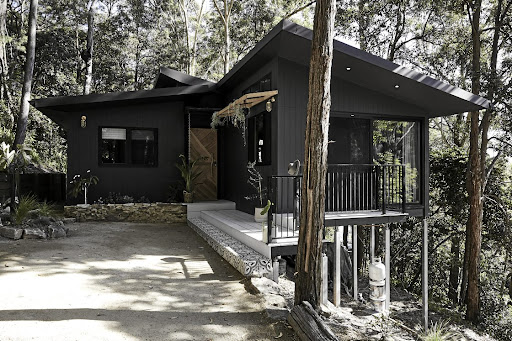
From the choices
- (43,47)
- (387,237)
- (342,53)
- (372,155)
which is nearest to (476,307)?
(372,155)

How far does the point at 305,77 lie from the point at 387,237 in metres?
3.27

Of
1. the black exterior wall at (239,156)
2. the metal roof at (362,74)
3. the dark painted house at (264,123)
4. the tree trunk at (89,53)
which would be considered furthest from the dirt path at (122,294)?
the tree trunk at (89,53)

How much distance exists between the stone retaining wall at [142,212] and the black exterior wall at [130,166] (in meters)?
0.62

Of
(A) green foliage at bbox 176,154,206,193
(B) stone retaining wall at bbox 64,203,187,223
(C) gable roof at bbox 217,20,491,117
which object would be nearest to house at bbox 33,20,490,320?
(C) gable roof at bbox 217,20,491,117

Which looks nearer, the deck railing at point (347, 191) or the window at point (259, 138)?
the deck railing at point (347, 191)

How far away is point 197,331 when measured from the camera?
2922 mm

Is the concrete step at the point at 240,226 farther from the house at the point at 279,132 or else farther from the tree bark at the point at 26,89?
the tree bark at the point at 26,89

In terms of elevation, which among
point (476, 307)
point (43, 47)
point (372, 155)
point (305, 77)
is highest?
point (43, 47)

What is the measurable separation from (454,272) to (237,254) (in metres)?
8.48

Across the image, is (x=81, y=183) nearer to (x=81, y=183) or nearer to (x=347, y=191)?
(x=81, y=183)

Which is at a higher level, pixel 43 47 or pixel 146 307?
pixel 43 47

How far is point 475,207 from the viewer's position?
7.82 meters

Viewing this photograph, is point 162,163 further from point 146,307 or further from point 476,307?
point 476,307

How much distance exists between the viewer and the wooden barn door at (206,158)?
31.5 ft
